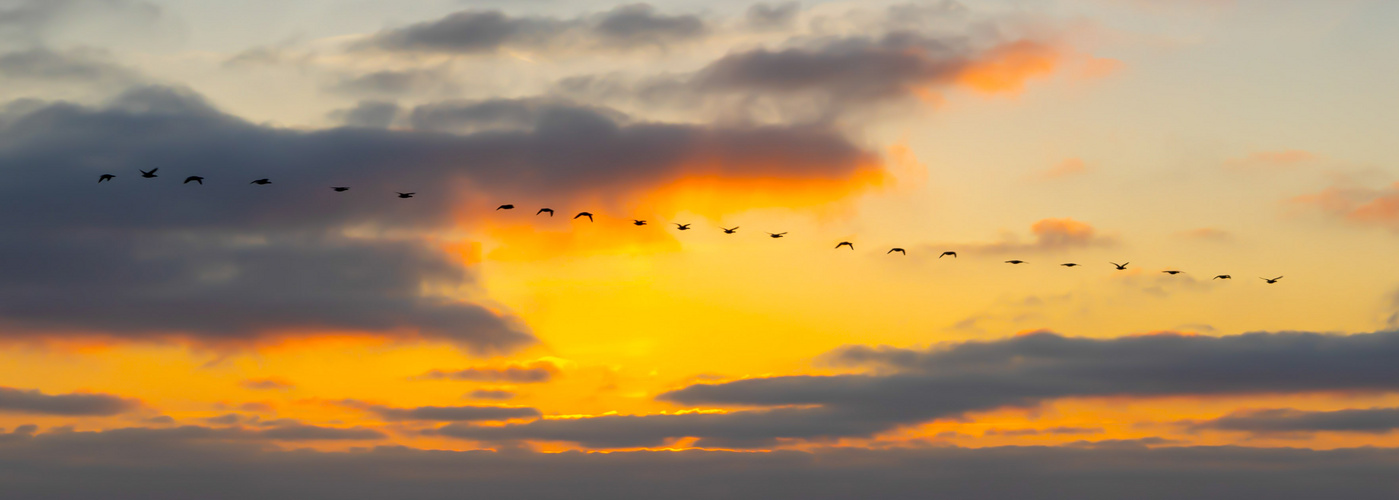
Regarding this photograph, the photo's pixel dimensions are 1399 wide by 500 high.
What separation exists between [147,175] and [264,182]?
16.4 meters

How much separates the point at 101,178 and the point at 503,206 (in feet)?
183

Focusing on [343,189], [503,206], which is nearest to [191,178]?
[343,189]

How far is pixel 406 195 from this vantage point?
19538 cm

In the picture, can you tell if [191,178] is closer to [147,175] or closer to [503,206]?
[147,175]

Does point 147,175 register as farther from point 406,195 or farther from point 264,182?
point 406,195

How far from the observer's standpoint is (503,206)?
199875 mm

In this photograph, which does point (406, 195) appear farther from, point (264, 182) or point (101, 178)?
point (101, 178)

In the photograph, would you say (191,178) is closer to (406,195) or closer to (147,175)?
(147,175)

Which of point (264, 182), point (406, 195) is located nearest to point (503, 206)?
point (406, 195)

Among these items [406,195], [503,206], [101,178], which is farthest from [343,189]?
[101,178]

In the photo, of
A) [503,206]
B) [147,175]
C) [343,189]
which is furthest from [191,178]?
[503,206]

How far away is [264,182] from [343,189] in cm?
1521

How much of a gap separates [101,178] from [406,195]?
142 feet
